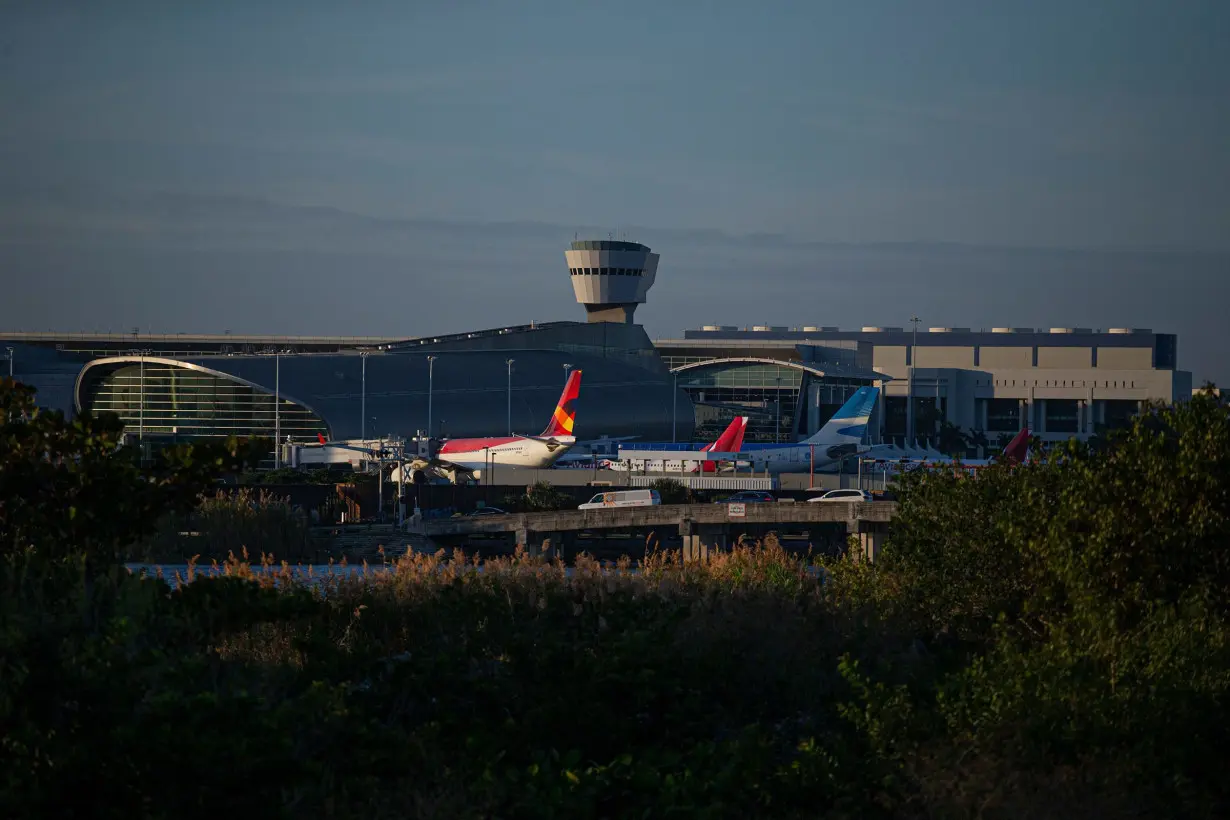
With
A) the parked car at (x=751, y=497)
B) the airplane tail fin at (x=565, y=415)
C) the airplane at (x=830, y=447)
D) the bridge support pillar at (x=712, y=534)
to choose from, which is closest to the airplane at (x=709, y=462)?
the airplane at (x=830, y=447)

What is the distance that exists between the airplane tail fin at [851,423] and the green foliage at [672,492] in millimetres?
24164

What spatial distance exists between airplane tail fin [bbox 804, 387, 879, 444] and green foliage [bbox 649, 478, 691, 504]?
79.3 feet

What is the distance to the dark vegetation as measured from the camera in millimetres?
11109

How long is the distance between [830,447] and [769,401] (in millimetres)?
54644

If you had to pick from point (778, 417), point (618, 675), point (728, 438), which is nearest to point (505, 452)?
point (728, 438)

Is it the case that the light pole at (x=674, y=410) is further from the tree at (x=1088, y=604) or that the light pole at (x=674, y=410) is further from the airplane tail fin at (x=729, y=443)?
the tree at (x=1088, y=604)

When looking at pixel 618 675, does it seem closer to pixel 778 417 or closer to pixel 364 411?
pixel 364 411

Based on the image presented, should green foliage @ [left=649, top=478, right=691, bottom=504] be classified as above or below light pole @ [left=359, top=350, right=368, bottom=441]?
below

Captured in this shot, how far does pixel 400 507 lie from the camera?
2648 inches

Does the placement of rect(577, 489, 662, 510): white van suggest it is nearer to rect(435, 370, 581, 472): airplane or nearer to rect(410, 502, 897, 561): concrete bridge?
rect(410, 502, 897, 561): concrete bridge

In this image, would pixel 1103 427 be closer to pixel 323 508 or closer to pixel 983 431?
pixel 323 508

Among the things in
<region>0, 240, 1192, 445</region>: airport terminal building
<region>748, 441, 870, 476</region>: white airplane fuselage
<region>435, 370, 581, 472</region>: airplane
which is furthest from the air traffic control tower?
<region>435, 370, 581, 472</region>: airplane

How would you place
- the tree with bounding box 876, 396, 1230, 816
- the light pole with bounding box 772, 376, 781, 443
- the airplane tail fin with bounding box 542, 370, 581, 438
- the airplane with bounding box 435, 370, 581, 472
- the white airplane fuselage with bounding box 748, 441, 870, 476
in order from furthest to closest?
the light pole with bounding box 772, 376, 781, 443
the airplane tail fin with bounding box 542, 370, 581, 438
the white airplane fuselage with bounding box 748, 441, 870, 476
the airplane with bounding box 435, 370, 581, 472
the tree with bounding box 876, 396, 1230, 816

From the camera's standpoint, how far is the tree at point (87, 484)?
13383mm
